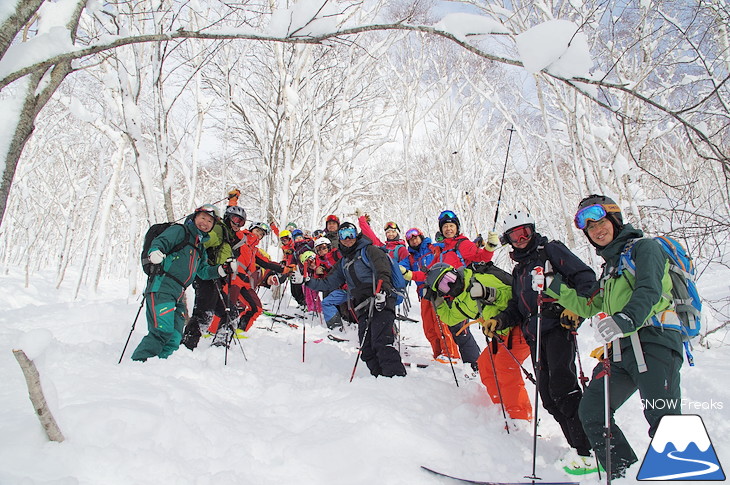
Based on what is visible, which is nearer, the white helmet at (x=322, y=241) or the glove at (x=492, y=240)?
the glove at (x=492, y=240)

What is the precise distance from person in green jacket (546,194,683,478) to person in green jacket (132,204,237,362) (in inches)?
159

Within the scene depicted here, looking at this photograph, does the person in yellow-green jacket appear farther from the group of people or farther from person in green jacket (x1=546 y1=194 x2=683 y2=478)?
person in green jacket (x1=546 y1=194 x2=683 y2=478)

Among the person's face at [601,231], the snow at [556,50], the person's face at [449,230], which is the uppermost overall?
the snow at [556,50]

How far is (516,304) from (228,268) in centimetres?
394

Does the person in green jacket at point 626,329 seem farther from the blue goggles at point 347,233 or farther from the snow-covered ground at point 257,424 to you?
the blue goggles at point 347,233

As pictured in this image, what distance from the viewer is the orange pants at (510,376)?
3426mm

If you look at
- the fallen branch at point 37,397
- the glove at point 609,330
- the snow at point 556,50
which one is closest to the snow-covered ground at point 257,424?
the fallen branch at point 37,397

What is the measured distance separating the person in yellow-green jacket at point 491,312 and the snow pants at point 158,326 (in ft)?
9.63

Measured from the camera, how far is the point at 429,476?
250cm

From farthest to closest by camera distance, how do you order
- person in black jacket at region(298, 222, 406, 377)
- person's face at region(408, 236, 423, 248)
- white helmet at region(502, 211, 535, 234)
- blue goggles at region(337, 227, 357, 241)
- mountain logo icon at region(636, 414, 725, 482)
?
person's face at region(408, 236, 423, 248)
blue goggles at region(337, 227, 357, 241)
person in black jacket at region(298, 222, 406, 377)
white helmet at region(502, 211, 535, 234)
mountain logo icon at region(636, 414, 725, 482)

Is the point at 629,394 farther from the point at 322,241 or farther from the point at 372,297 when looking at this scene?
the point at 322,241

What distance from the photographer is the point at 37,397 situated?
1.91m

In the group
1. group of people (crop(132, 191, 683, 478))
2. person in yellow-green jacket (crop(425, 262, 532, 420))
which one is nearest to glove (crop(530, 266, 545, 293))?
group of people (crop(132, 191, 683, 478))

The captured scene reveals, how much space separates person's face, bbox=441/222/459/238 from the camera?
237 inches
